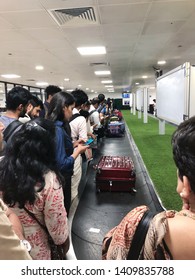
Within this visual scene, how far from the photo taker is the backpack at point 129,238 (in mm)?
710

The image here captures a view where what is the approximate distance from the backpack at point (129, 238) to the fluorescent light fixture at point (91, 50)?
19.2 ft

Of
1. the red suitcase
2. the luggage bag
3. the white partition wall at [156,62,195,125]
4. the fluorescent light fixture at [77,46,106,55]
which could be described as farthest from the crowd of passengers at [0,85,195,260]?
the luggage bag

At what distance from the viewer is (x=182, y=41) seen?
573 cm

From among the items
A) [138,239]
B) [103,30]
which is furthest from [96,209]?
[103,30]

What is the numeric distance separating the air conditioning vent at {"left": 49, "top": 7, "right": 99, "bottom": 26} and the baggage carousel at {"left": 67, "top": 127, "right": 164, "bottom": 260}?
2.62 m

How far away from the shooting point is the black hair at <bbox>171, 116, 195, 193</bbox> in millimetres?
696

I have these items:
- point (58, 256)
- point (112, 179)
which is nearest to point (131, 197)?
point (112, 179)

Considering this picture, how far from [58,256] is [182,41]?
5855 mm

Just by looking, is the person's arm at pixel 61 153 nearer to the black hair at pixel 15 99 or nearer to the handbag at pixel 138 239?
the black hair at pixel 15 99

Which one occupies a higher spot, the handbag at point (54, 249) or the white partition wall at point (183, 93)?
the white partition wall at point (183, 93)

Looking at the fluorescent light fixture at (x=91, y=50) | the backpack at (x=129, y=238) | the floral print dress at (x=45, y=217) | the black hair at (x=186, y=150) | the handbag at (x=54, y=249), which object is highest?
the fluorescent light fixture at (x=91, y=50)

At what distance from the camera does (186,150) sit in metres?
0.70

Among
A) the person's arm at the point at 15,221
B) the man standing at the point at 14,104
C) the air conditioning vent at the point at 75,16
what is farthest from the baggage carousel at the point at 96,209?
the air conditioning vent at the point at 75,16
